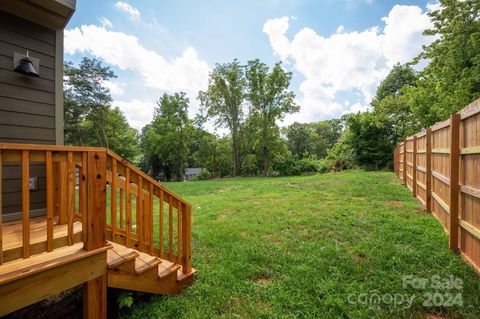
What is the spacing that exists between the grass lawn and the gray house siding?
215 cm

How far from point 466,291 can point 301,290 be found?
1.38m

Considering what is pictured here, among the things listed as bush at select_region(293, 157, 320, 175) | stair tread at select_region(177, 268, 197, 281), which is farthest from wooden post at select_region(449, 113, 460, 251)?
bush at select_region(293, 157, 320, 175)

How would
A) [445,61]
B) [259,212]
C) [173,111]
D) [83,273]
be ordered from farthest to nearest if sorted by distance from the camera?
[173,111] → [445,61] → [259,212] → [83,273]

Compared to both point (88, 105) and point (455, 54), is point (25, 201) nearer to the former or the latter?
point (455, 54)

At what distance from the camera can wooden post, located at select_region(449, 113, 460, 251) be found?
252cm

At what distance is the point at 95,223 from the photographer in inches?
64.6

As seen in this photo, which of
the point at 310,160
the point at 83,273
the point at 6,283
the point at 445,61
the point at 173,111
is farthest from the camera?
the point at 173,111

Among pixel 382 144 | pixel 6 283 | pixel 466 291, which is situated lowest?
pixel 466 291

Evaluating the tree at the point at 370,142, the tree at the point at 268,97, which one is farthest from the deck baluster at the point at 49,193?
the tree at the point at 268,97

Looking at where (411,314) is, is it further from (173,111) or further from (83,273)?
(173,111)

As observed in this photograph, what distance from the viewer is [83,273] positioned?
1.60 metres

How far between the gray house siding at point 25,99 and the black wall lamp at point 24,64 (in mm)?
49

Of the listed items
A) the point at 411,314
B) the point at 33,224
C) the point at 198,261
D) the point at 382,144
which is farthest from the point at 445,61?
the point at 33,224

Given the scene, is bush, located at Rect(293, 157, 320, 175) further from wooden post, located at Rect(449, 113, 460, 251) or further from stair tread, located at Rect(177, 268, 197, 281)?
stair tread, located at Rect(177, 268, 197, 281)
